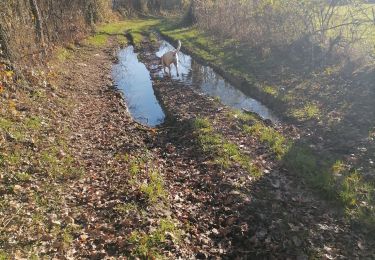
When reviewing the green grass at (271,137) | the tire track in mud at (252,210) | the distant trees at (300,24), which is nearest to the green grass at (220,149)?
the tire track in mud at (252,210)

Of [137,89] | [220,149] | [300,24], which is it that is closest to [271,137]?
[220,149]

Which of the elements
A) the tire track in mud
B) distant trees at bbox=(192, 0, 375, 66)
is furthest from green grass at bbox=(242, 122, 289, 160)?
distant trees at bbox=(192, 0, 375, 66)

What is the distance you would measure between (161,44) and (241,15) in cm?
809

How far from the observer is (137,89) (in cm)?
1891

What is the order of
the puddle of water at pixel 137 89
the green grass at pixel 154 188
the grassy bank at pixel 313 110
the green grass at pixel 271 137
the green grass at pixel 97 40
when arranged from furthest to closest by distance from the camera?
the green grass at pixel 97 40
the puddle of water at pixel 137 89
the green grass at pixel 271 137
the grassy bank at pixel 313 110
the green grass at pixel 154 188

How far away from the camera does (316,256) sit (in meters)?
6.80

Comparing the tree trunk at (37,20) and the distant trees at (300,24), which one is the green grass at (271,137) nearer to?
the distant trees at (300,24)

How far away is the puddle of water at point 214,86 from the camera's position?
50.2ft

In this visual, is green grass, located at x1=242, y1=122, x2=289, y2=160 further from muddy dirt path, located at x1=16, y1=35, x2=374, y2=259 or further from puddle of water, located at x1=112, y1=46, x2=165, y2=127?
puddle of water, located at x1=112, y1=46, x2=165, y2=127

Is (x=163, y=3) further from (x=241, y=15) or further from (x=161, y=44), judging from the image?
(x=241, y=15)

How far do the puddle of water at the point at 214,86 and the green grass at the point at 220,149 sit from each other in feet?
9.66

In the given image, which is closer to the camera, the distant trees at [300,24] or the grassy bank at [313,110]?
the grassy bank at [313,110]

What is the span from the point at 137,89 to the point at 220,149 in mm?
9044

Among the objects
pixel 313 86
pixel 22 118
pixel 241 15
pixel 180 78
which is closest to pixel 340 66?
pixel 313 86
